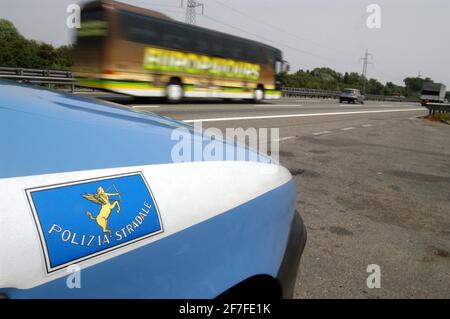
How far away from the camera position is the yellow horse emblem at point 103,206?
109 centimetres

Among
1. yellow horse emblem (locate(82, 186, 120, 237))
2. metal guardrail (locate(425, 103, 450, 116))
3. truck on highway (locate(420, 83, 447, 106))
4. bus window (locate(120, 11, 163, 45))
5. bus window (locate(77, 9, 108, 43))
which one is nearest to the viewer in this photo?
yellow horse emblem (locate(82, 186, 120, 237))

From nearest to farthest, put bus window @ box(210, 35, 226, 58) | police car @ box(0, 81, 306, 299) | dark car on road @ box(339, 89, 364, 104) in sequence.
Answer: police car @ box(0, 81, 306, 299), bus window @ box(210, 35, 226, 58), dark car on road @ box(339, 89, 364, 104)

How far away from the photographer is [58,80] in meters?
17.8

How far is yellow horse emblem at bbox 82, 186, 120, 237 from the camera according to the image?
43.0 inches

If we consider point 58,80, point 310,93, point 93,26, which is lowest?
point 58,80

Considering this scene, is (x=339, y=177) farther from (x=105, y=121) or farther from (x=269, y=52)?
(x=269, y=52)

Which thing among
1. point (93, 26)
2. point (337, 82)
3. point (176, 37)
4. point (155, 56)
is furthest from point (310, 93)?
point (337, 82)

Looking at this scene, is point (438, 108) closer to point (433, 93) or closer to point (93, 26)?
point (93, 26)

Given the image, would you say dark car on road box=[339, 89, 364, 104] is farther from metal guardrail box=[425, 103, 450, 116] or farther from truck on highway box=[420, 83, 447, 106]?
truck on highway box=[420, 83, 447, 106]

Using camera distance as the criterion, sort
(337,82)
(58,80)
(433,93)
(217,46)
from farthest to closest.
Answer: (337,82), (433,93), (217,46), (58,80)

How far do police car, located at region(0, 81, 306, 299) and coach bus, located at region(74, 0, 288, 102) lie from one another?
1243cm

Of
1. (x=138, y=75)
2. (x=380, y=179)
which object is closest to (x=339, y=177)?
(x=380, y=179)

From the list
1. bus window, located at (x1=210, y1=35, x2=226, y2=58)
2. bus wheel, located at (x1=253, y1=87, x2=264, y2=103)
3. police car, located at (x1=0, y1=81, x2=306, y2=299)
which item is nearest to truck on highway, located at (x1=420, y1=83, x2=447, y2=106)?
bus wheel, located at (x1=253, y1=87, x2=264, y2=103)

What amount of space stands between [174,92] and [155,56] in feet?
6.45
